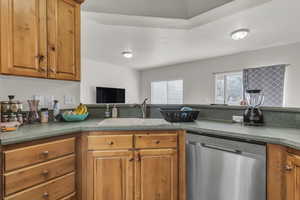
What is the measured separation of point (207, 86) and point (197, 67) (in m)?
0.70

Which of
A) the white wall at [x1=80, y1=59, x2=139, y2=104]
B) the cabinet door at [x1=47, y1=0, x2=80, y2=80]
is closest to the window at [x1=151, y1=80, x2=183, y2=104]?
the white wall at [x1=80, y1=59, x2=139, y2=104]

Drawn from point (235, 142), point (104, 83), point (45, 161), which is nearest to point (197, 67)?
point (104, 83)

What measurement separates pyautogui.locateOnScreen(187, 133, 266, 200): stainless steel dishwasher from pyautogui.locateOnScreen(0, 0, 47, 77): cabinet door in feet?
4.70

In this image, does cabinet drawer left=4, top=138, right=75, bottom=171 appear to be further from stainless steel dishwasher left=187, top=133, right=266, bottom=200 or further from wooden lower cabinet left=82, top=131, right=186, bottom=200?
stainless steel dishwasher left=187, top=133, right=266, bottom=200

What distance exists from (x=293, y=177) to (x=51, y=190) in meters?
1.56

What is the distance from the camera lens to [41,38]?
152cm

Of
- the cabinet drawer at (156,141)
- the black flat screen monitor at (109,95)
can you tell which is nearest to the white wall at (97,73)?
the black flat screen monitor at (109,95)

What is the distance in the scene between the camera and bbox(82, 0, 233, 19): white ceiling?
2.07 meters

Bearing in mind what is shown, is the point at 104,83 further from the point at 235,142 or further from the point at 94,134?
A: the point at 235,142

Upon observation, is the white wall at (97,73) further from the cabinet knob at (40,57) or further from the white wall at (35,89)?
the cabinet knob at (40,57)

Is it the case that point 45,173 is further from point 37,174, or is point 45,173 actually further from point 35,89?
point 35,89

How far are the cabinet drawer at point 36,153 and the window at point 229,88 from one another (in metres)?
4.41

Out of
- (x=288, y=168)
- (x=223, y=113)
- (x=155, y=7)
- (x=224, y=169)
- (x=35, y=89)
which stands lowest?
(x=224, y=169)

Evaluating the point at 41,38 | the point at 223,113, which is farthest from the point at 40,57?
the point at 223,113
